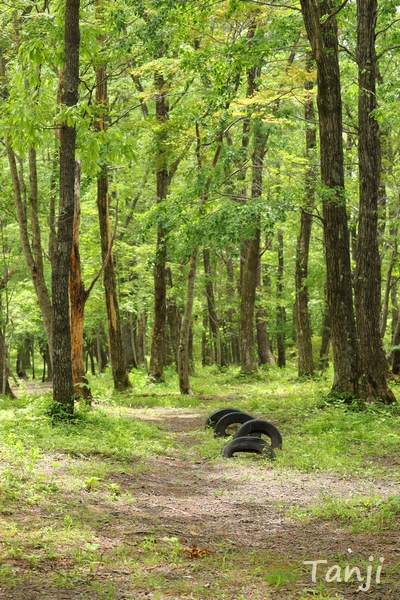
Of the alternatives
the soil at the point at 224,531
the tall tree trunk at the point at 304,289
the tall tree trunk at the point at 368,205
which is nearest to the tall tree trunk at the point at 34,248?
the soil at the point at 224,531

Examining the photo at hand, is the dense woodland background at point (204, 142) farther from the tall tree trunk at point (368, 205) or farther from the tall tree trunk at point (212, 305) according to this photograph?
the tall tree trunk at point (212, 305)

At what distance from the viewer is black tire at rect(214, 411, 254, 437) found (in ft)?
35.5

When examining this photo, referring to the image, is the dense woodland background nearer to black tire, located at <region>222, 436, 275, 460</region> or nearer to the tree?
the tree

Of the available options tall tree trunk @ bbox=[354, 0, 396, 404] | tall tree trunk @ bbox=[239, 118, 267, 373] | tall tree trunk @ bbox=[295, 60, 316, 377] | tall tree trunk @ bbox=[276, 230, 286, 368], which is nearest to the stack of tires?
tall tree trunk @ bbox=[354, 0, 396, 404]

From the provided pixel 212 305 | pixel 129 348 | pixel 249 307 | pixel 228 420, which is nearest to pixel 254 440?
pixel 228 420

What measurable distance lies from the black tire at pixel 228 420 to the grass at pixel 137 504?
397mm

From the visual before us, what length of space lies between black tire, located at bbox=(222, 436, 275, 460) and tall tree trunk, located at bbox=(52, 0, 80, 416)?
2840mm

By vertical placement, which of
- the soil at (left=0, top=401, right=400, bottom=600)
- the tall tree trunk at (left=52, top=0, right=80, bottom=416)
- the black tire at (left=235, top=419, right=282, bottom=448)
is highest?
the tall tree trunk at (left=52, top=0, right=80, bottom=416)

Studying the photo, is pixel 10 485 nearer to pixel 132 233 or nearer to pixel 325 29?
pixel 325 29

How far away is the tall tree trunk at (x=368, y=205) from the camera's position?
12625 mm

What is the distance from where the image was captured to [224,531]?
572cm

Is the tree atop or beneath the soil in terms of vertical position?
atop

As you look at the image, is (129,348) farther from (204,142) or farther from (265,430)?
(265,430)

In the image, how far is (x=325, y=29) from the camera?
39.8 ft
